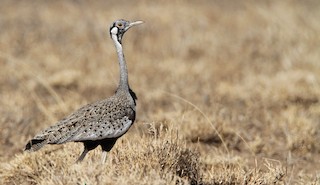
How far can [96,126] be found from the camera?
4785mm

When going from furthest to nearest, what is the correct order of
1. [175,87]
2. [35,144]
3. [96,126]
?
[175,87]
[96,126]
[35,144]

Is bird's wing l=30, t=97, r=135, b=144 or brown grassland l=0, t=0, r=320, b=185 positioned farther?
brown grassland l=0, t=0, r=320, b=185

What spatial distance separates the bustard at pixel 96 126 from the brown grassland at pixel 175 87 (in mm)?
194

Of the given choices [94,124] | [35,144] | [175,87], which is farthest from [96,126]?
[175,87]

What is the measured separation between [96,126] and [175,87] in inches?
198

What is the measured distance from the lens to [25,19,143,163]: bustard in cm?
468

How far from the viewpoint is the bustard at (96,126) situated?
15.3 feet

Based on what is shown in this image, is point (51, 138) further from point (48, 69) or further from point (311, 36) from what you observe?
point (311, 36)

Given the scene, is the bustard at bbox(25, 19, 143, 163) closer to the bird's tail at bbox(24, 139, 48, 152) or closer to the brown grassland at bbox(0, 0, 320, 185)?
the bird's tail at bbox(24, 139, 48, 152)

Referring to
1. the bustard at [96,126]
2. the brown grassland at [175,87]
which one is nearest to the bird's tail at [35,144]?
the bustard at [96,126]

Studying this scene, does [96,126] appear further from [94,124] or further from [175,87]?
[175,87]

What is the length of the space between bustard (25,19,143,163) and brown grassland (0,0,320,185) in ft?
0.64

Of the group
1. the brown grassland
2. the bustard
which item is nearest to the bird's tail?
the bustard

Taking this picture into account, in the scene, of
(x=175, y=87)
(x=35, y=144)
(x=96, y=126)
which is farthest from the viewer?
(x=175, y=87)
